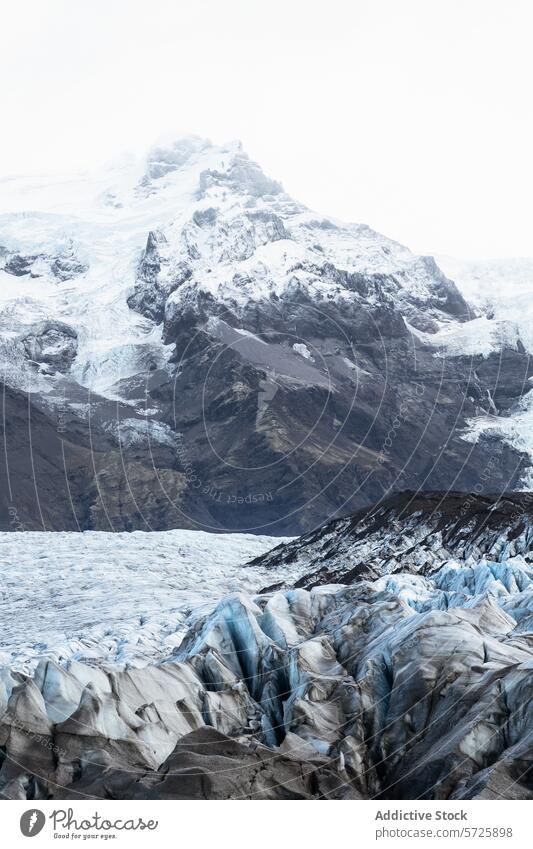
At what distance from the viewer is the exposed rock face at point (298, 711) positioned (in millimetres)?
48875

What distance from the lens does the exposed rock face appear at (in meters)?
48.9

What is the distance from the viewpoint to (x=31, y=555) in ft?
598

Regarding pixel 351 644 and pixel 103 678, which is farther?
pixel 351 644

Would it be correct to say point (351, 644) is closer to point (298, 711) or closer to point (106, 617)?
point (298, 711)

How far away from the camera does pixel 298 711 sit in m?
58.7

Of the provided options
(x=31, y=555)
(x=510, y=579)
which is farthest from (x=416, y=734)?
(x=31, y=555)

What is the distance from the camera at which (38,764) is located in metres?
51.5

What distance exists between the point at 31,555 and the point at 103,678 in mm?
124644

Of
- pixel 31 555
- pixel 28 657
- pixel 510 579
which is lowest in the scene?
pixel 31 555
